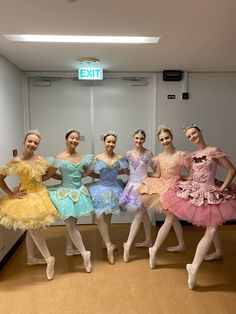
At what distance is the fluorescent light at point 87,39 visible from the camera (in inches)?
96.3

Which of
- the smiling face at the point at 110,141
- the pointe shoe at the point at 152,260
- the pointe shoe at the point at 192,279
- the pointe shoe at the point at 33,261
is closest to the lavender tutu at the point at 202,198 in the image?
the pointe shoe at the point at 192,279

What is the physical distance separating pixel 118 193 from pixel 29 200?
0.91 meters

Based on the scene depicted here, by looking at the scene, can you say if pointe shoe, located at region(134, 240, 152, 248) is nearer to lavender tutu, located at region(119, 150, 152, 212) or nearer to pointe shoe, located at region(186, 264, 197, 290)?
lavender tutu, located at region(119, 150, 152, 212)

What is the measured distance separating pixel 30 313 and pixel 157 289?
1.04 metres

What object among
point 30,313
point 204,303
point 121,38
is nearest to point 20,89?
point 121,38

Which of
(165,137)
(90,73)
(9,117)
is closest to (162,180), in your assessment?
(165,137)

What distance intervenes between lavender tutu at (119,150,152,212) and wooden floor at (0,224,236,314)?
0.63 metres

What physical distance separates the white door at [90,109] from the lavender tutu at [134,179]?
40.2 inches

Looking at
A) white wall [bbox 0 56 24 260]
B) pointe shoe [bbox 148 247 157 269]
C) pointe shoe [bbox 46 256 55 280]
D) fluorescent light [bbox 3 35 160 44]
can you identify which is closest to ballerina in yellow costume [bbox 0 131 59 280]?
pointe shoe [bbox 46 256 55 280]

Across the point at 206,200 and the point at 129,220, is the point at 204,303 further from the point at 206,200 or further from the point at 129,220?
the point at 129,220

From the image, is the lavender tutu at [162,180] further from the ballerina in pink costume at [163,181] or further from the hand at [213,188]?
the hand at [213,188]

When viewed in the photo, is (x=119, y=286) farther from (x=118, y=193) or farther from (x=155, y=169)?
(x=155, y=169)

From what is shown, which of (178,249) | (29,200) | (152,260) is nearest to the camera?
(29,200)

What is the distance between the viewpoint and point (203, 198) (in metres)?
2.47
